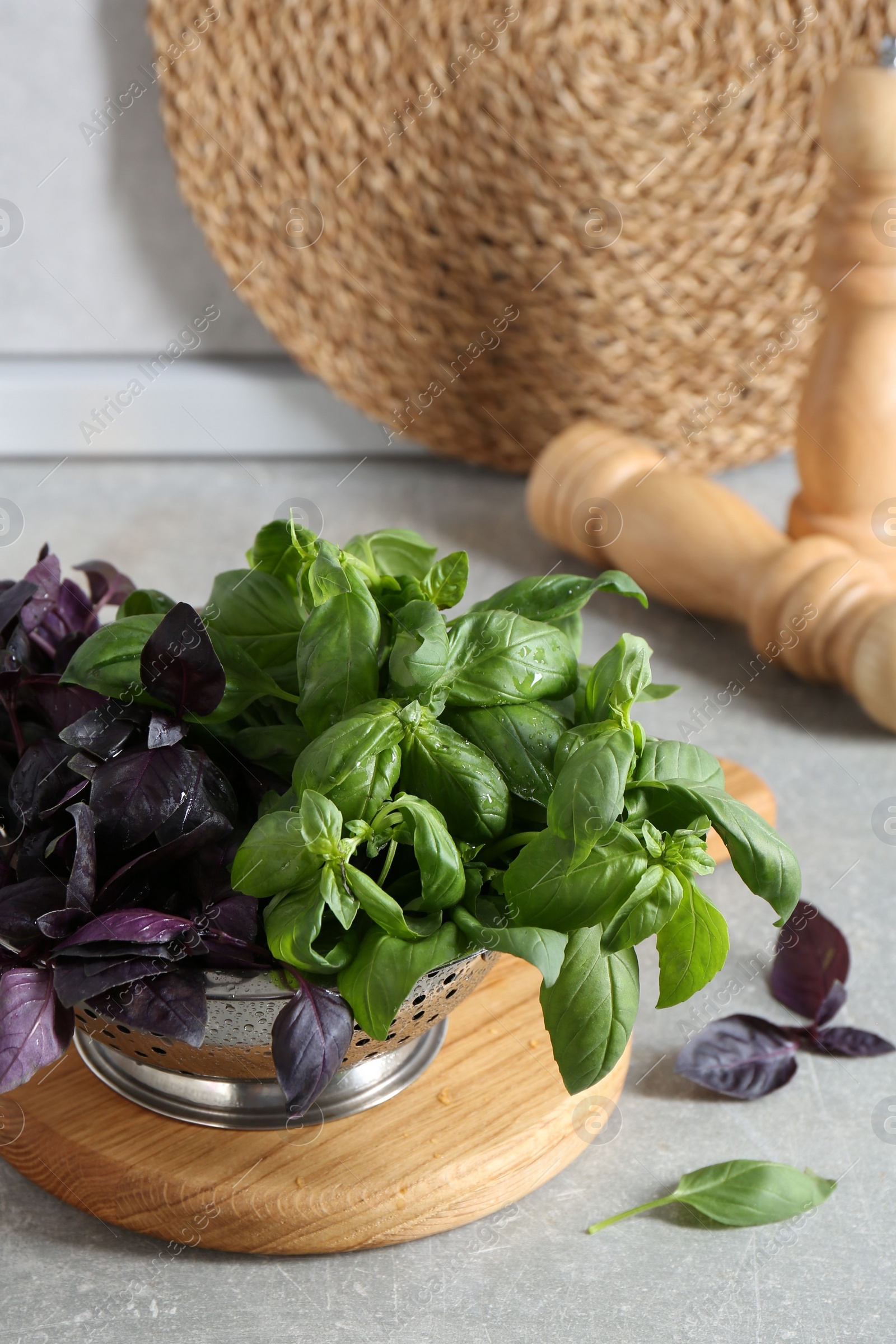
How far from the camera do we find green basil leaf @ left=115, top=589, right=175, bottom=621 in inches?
17.8

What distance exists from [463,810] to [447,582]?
9 centimetres

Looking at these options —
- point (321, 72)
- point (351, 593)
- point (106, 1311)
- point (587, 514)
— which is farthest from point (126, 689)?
point (321, 72)

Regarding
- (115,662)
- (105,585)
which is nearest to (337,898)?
(115,662)

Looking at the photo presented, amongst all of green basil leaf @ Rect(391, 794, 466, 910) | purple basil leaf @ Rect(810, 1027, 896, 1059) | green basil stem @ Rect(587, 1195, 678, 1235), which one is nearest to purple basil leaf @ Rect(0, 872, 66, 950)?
green basil leaf @ Rect(391, 794, 466, 910)

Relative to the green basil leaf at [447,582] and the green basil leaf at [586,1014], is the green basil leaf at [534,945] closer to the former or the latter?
the green basil leaf at [586,1014]

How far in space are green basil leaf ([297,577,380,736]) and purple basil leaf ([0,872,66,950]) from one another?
0.30 feet

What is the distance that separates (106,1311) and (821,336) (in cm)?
66

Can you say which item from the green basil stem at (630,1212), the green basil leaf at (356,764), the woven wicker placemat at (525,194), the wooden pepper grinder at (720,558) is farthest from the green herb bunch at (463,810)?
the woven wicker placemat at (525,194)

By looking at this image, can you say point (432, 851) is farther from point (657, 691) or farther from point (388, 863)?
point (657, 691)

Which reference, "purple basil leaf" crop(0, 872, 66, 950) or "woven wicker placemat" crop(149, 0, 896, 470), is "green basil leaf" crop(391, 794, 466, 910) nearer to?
"purple basil leaf" crop(0, 872, 66, 950)

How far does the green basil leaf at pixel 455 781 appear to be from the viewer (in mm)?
367

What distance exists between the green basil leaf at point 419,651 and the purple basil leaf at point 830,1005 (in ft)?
0.84

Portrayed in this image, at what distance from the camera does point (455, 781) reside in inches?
14.5

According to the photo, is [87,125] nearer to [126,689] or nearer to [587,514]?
[587,514]
